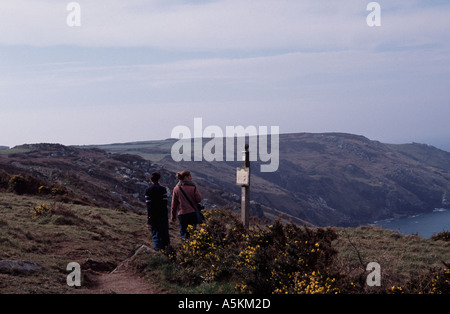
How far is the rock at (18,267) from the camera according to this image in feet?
28.2

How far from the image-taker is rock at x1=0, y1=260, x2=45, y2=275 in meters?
8.59

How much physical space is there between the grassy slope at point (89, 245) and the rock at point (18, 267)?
20 centimetres

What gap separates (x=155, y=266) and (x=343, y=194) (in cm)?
18438

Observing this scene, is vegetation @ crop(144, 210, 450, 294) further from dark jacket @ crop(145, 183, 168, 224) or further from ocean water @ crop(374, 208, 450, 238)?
ocean water @ crop(374, 208, 450, 238)

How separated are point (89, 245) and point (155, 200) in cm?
305

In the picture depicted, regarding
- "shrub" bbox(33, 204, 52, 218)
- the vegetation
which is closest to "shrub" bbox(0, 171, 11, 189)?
"shrub" bbox(33, 204, 52, 218)

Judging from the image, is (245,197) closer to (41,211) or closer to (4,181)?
(41,211)

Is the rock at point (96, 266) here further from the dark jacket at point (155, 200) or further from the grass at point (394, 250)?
the grass at point (394, 250)

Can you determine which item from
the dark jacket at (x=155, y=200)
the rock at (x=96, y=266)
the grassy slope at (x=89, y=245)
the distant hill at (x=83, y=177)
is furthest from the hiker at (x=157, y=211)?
the distant hill at (x=83, y=177)

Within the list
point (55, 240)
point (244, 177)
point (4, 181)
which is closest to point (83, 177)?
point (4, 181)
